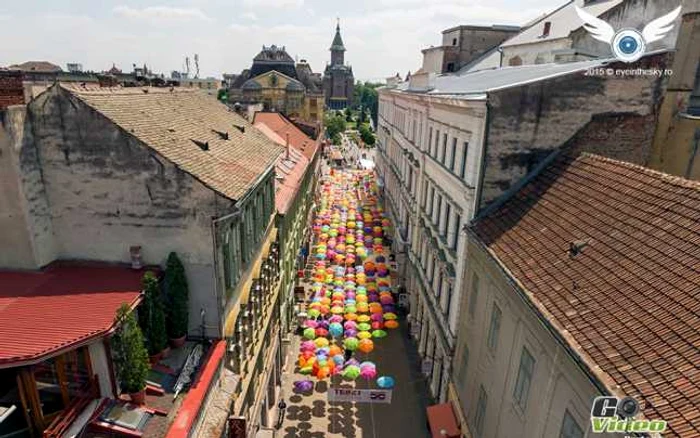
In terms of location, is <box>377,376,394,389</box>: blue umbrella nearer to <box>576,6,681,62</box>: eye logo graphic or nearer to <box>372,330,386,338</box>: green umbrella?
<box>372,330,386,338</box>: green umbrella

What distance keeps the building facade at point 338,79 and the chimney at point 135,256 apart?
17630 centimetres

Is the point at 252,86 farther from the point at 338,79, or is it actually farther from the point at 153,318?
the point at 338,79

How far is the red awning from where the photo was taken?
18578mm

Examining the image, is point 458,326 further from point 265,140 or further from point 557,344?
point 265,140

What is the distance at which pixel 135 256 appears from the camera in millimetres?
13641

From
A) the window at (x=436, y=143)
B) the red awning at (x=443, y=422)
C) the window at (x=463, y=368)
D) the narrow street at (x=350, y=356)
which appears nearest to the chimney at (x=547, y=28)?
the window at (x=436, y=143)

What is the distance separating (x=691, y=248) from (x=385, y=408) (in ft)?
56.3

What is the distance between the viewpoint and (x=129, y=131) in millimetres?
12773

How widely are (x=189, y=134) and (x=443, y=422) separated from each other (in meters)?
16.0

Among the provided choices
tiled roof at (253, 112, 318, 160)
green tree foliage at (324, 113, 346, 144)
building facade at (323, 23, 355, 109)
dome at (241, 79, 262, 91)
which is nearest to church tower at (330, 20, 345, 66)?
building facade at (323, 23, 355, 109)

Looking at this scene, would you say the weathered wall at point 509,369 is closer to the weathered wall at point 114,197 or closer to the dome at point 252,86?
the weathered wall at point 114,197

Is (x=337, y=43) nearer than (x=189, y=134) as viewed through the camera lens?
No

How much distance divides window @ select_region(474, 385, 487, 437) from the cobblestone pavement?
5.50 metres

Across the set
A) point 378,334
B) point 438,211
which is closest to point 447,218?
point 438,211
